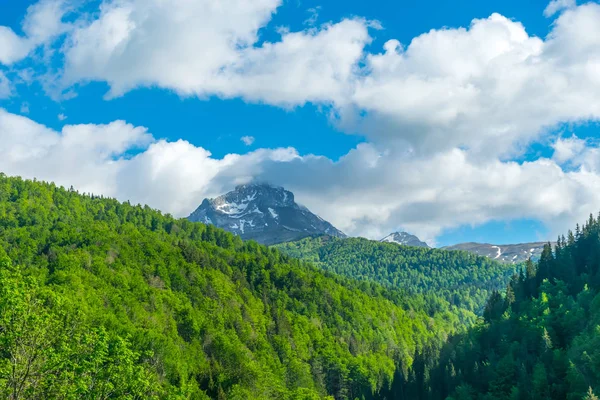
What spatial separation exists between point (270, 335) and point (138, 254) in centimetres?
5750

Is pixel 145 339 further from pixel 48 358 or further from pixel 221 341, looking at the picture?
pixel 48 358

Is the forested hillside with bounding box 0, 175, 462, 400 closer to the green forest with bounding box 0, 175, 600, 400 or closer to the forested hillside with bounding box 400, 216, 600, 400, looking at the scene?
the green forest with bounding box 0, 175, 600, 400

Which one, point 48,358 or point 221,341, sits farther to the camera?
point 221,341

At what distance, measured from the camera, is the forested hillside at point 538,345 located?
9450cm

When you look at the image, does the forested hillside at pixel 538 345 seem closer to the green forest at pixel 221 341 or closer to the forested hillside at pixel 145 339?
the green forest at pixel 221 341

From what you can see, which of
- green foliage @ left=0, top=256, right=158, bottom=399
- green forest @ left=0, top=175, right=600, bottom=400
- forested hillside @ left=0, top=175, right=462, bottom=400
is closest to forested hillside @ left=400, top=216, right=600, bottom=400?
green forest @ left=0, top=175, right=600, bottom=400

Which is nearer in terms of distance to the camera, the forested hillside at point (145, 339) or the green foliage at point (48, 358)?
the green foliage at point (48, 358)

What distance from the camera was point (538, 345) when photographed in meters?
118

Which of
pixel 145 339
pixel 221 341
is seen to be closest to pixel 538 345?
pixel 221 341

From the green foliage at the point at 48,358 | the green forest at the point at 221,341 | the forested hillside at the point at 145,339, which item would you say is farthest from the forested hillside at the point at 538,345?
the green foliage at the point at 48,358

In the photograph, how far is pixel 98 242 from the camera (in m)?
191

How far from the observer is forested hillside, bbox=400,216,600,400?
9450 cm

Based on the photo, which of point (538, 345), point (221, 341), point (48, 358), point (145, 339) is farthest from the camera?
point (221, 341)

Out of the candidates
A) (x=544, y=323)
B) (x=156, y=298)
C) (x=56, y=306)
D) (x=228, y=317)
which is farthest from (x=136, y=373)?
(x=228, y=317)
